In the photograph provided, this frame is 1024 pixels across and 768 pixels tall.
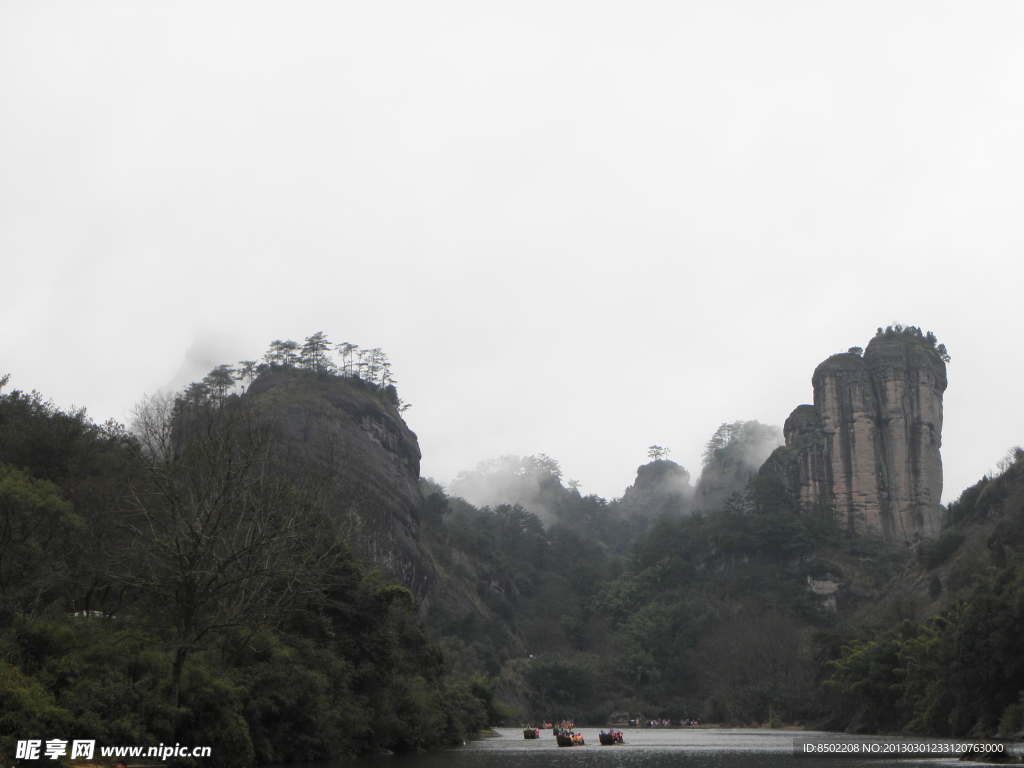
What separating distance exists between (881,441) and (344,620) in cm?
9565

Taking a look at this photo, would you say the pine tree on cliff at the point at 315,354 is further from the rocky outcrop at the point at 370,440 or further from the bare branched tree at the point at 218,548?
the bare branched tree at the point at 218,548

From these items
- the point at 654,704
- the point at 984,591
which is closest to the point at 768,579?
the point at 654,704

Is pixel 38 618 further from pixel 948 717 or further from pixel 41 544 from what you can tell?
pixel 948 717

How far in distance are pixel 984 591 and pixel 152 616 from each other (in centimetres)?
3653

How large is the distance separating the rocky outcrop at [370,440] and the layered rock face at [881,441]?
2065 inches

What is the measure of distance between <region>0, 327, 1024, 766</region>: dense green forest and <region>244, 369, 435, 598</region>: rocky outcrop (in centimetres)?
238

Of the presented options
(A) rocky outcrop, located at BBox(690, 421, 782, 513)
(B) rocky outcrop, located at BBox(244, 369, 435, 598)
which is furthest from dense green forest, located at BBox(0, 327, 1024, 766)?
(A) rocky outcrop, located at BBox(690, 421, 782, 513)

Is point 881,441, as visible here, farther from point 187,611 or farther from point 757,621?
point 187,611

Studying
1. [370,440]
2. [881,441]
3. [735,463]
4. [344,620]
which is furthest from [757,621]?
[735,463]

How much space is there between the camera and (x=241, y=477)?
101ft

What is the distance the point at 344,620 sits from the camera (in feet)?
137

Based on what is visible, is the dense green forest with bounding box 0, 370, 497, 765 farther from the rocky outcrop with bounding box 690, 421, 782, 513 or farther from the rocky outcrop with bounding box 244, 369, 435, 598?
the rocky outcrop with bounding box 690, 421, 782, 513

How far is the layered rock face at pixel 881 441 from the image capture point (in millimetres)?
118000

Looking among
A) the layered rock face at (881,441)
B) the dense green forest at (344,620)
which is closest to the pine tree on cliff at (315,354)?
the dense green forest at (344,620)
